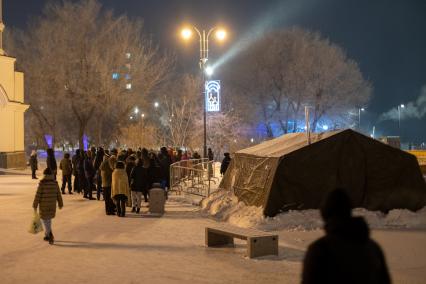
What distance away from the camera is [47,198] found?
11.3 meters

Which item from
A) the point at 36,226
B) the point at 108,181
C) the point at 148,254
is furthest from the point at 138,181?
the point at 148,254

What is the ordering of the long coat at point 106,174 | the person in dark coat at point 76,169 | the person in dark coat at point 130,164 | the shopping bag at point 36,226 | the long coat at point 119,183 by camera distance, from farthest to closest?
1. the person in dark coat at point 76,169
2. the person in dark coat at point 130,164
3. the long coat at point 106,174
4. the long coat at point 119,183
5. the shopping bag at point 36,226

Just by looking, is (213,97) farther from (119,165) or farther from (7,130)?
(119,165)

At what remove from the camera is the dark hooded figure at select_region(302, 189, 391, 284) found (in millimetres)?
3771

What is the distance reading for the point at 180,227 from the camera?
13633 mm

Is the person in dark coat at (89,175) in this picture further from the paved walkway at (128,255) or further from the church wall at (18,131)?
the church wall at (18,131)

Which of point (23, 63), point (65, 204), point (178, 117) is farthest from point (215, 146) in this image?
point (65, 204)

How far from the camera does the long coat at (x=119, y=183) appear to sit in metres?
15.2

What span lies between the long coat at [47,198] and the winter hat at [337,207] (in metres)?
8.34

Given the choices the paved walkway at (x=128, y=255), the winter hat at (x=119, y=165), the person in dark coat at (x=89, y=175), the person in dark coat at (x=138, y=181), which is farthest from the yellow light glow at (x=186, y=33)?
the paved walkway at (x=128, y=255)

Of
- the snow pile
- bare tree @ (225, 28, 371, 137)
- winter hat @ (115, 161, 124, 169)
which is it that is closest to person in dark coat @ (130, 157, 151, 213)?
winter hat @ (115, 161, 124, 169)

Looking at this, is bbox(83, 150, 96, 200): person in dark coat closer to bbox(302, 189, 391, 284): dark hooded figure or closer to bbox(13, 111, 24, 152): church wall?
bbox(302, 189, 391, 284): dark hooded figure

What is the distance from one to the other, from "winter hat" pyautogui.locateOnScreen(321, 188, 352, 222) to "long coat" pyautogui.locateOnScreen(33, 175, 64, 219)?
8.34m

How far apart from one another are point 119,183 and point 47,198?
13.0ft
